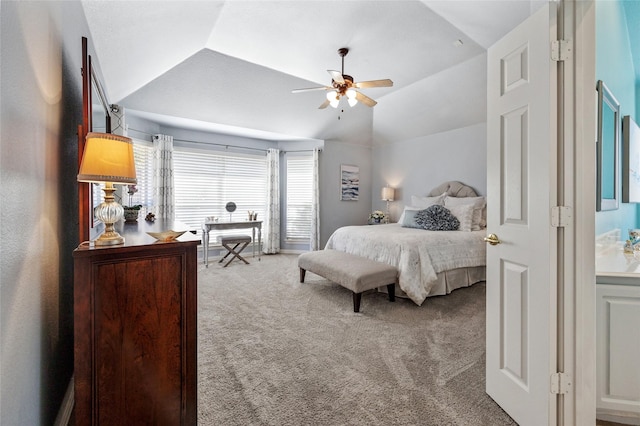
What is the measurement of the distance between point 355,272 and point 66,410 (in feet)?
7.56

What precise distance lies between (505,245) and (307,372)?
1452mm

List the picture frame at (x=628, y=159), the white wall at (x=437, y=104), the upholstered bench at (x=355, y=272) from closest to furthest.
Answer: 1. the picture frame at (x=628, y=159)
2. the upholstered bench at (x=355, y=272)
3. the white wall at (x=437, y=104)

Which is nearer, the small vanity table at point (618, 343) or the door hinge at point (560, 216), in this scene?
the door hinge at point (560, 216)

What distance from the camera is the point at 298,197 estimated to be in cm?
633

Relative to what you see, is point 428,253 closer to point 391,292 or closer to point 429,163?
point 391,292

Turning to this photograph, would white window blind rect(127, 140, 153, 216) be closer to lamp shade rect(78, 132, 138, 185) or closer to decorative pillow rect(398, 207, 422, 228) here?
lamp shade rect(78, 132, 138, 185)

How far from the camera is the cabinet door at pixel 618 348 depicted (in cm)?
143

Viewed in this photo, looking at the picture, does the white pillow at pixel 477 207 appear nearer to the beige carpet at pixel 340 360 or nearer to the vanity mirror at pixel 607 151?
the beige carpet at pixel 340 360

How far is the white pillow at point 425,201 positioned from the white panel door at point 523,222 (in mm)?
Result: 3505

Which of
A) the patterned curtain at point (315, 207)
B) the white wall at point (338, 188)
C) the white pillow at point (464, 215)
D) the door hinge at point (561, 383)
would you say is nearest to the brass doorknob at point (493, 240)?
the door hinge at point (561, 383)

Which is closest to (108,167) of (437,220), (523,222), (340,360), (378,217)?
(340,360)

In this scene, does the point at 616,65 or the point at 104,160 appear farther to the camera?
the point at 616,65

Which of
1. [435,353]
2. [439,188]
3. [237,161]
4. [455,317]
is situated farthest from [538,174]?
[237,161]

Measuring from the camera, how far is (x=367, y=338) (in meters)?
2.42
